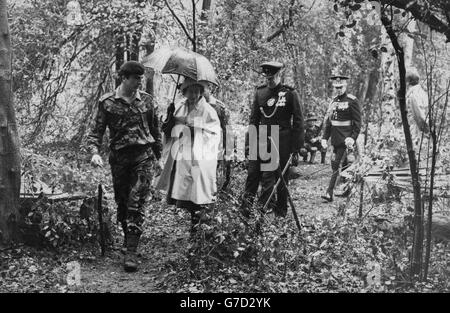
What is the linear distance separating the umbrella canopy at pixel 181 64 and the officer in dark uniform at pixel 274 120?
1204 millimetres

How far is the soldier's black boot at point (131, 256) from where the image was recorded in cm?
584

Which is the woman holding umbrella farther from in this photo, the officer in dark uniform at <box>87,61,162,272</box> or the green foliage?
the green foliage

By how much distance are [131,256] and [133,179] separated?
833 mm

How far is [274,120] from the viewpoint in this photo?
7371 millimetres

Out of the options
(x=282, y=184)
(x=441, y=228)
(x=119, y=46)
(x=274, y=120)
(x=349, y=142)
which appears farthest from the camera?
(x=119, y=46)

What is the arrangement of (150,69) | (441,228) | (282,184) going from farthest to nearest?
(150,69)
(282,184)
(441,228)

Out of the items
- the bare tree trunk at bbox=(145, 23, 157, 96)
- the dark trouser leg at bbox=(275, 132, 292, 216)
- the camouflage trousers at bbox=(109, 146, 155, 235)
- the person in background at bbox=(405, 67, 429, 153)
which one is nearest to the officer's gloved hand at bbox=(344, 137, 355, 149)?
the person in background at bbox=(405, 67, 429, 153)

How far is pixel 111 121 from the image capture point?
241 inches

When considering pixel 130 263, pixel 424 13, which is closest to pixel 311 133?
pixel 130 263

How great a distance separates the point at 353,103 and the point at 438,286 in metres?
5.94

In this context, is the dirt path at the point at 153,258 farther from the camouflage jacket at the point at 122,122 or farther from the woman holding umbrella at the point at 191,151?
the camouflage jacket at the point at 122,122

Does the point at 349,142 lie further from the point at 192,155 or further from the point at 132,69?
the point at 132,69
